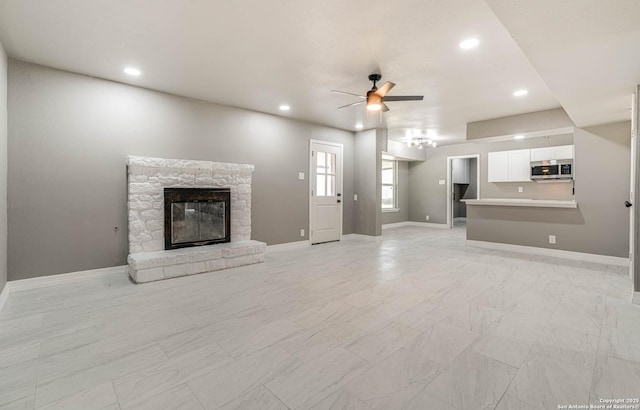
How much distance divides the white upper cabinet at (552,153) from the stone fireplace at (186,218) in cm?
660

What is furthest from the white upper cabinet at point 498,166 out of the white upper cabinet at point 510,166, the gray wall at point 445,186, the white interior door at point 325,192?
the white interior door at point 325,192

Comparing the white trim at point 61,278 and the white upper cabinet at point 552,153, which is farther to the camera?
the white upper cabinet at point 552,153

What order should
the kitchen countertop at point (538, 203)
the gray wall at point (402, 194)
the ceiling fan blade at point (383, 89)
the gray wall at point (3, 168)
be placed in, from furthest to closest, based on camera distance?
the gray wall at point (402, 194) → the kitchen countertop at point (538, 203) → the ceiling fan blade at point (383, 89) → the gray wall at point (3, 168)

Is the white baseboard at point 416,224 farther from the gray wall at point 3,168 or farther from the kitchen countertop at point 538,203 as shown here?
the gray wall at point 3,168

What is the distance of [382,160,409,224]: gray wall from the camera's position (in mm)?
9627

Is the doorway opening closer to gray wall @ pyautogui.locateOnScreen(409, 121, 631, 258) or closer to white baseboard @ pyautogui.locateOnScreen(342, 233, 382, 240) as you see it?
gray wall @ pyautogui.locateOnScreen(409, 121, 631, 258)

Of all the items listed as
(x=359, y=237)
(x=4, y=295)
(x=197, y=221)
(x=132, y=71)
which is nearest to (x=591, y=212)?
(x=359, y=237)

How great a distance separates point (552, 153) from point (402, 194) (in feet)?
13.5

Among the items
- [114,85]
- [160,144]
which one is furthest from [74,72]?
[160,144]

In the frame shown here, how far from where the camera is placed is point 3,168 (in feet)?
10.1

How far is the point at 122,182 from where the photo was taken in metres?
4.00

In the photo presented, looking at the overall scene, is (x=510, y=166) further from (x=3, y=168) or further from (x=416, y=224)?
(x=3, y=168)

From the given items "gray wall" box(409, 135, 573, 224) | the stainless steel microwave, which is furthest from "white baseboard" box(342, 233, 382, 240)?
the stainless steel microwave

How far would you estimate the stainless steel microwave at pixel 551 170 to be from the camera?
21.2ft
